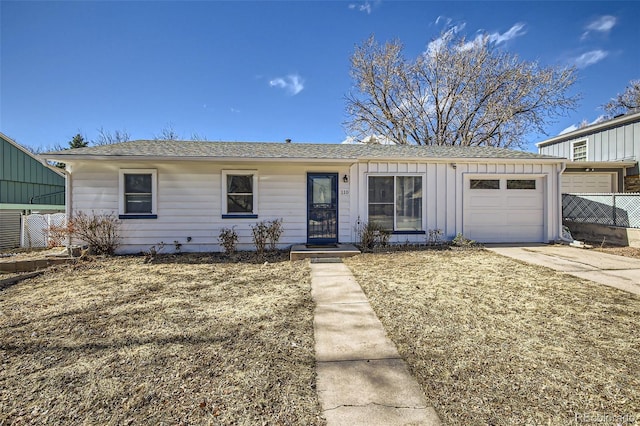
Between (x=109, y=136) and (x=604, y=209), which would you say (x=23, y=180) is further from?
(x=604, y=209)

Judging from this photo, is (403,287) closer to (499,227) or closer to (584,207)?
(499,227)

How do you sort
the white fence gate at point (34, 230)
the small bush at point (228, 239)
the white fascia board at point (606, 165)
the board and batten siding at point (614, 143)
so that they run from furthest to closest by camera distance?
the board and batten siding at point (614, 143)
the white fascia board at point (606, 165)
the white fence gate at point (34, 230)
the small bush at point (228, 239)

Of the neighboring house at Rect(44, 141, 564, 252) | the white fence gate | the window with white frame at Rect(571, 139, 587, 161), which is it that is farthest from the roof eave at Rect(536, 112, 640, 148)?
the white fence gate

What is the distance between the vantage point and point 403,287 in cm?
457

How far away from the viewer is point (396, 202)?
334 inches

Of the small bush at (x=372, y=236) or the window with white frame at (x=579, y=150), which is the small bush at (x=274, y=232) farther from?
the window with white frame at (x=579, y=150)

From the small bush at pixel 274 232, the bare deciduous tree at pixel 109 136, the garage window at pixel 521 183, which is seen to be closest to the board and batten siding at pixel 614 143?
the garage window at pixel 521 183

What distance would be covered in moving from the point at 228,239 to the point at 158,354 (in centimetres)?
526

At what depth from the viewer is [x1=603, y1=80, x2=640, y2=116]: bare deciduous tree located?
18.8 m

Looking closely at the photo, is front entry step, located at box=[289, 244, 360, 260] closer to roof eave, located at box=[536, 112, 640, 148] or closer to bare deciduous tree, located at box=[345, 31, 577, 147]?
roof eave, located at box=[536, 112, 640, 148]

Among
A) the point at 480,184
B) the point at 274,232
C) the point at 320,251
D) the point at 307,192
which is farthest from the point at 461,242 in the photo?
the point at 274,232

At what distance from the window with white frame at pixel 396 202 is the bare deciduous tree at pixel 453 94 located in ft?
40.6

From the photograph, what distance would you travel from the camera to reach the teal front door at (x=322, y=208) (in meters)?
Answer: 8.19

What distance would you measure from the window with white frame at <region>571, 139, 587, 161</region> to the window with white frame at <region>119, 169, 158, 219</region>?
19.0m
